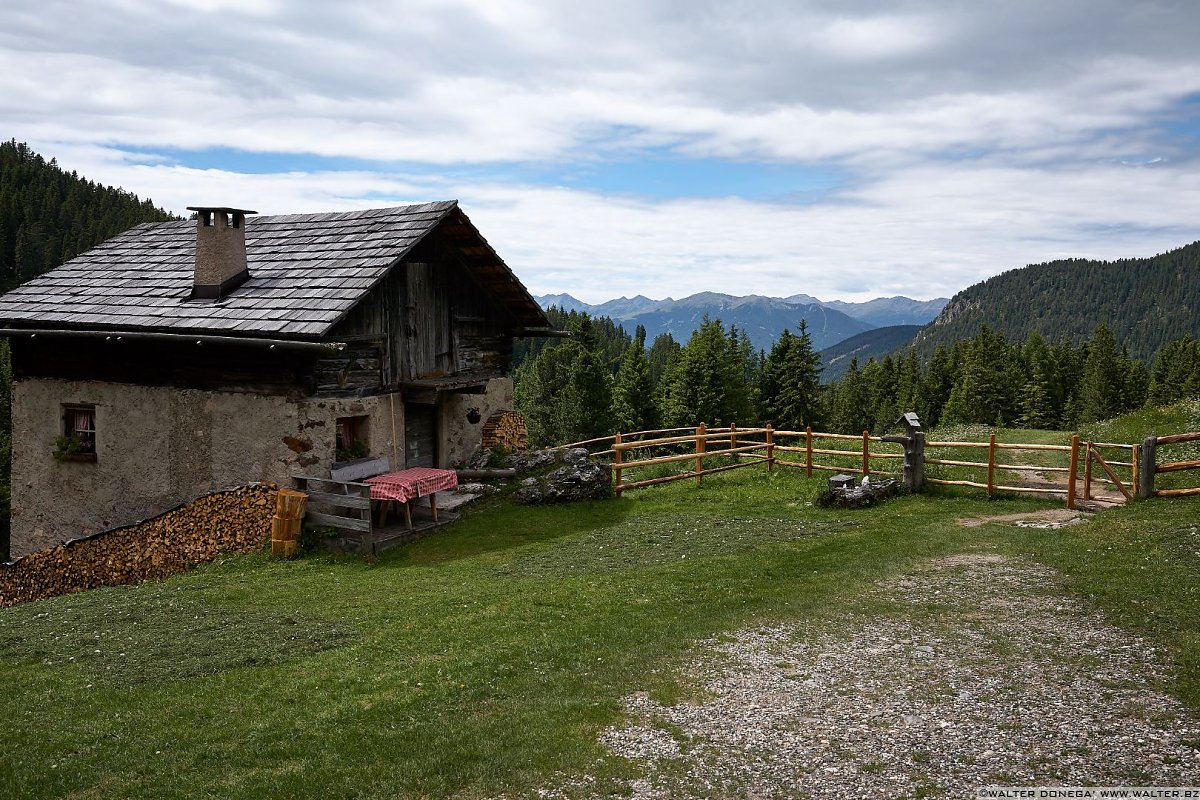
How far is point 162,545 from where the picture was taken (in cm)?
1836

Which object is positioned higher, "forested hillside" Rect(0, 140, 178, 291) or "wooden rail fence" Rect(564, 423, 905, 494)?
"forested hillside" Rect(0, 140, 178, 291)

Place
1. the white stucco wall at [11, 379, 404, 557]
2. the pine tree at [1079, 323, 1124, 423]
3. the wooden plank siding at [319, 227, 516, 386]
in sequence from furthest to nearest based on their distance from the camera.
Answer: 1. the pine tree at [1079, 323, 1124, 423]
2. the wooden plank siding at [319, 227, 516, 386]
3. the white stucco wall at [11, 379, 404, 557]

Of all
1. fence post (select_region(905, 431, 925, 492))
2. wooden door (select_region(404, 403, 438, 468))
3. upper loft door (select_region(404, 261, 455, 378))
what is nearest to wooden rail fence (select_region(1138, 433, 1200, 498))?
fence post (select_region(905, 431, 925, 492))

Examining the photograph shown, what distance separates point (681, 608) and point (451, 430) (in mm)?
12171

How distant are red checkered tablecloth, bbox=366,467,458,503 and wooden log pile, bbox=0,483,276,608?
2.30 m

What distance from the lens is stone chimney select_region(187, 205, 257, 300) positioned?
20.1 metres

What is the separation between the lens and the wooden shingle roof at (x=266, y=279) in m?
18.5

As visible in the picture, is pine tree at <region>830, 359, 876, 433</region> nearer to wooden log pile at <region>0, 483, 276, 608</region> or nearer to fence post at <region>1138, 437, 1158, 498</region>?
fence post at <region>1138, 437, 1158, 498</region>

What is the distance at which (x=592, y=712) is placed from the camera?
8.50 metres

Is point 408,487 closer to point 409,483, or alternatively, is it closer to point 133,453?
point 409,483

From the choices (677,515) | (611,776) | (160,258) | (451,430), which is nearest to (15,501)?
(160,258)

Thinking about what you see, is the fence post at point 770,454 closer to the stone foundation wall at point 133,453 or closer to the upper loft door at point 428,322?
the upper loft door at point 428,322

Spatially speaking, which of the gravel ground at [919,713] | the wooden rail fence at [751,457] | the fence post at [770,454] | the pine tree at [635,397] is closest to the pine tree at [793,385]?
the pine tree at [635,397]

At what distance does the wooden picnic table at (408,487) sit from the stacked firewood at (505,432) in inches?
178
